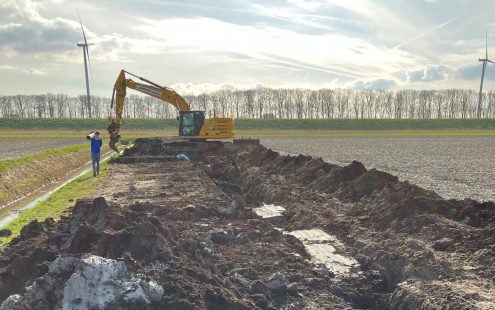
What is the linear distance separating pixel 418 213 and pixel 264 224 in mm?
3227

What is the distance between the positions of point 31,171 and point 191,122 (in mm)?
11463

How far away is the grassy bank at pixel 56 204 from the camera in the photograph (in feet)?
38.4

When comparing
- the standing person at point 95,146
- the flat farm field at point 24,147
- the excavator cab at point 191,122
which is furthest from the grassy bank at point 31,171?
the excavator cab at point 191,122

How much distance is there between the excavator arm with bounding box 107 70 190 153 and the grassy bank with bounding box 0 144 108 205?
3.13 metres

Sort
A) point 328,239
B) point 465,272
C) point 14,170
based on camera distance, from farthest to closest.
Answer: point 14,170 < point 328,239 < point 465,272

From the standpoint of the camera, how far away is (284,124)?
90.9 m

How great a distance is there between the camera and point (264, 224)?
33.4ft

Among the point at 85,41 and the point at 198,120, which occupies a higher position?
the point at 85,41

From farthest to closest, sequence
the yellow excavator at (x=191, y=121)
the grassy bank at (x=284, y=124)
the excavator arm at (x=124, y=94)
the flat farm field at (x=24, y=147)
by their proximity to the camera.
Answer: the grassy bank at (x=284, y=124) < the flat farm field at (x=24, y=147) < the yellow excavator at (x=191, y=121) < the excavator arm at (x=124, y=94)

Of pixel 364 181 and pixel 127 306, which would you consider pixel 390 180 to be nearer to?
pixel 364 181

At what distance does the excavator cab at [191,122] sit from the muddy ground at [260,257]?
17.4 m

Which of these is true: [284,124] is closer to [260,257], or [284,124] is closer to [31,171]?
[31,171]

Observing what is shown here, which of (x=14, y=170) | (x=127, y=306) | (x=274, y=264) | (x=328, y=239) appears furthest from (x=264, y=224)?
(x=14, y=170)

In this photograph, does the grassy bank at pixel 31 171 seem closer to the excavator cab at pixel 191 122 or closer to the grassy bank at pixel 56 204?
the grassy bank at pixel 56 204
